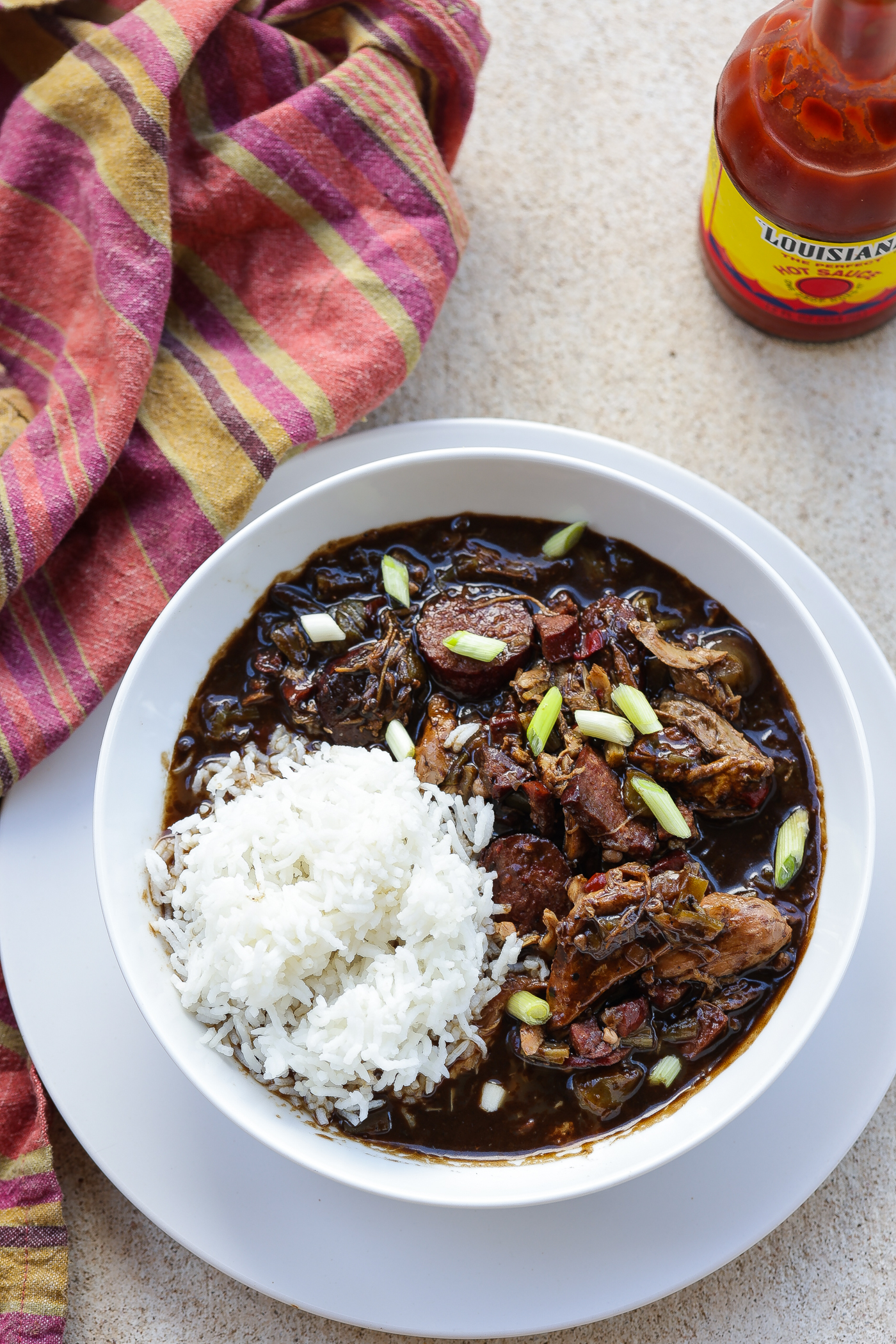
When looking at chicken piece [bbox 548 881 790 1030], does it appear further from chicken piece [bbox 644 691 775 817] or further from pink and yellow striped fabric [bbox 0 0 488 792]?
pink and yellow striped fabric [bbox 0 0 488 792]

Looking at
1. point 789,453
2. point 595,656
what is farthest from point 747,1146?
point 789,453

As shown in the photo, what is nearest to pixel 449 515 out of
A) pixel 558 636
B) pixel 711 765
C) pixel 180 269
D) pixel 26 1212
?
pixel 558 636

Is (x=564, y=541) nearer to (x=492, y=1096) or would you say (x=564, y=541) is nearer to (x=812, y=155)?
(x=812, y=155)

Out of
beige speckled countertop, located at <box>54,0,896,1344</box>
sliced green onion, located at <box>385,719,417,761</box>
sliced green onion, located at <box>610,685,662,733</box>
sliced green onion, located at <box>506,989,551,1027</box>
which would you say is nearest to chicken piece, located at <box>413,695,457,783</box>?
sliced green onion, located at <box>385,719,417,761</box>

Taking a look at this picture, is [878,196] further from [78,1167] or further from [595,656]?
[78,1167]

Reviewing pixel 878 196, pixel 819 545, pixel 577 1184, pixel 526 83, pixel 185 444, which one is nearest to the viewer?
pixel 577 1184

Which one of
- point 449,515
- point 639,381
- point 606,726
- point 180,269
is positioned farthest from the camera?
point 639,381

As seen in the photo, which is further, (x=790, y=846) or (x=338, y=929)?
(x=790, y=846)
